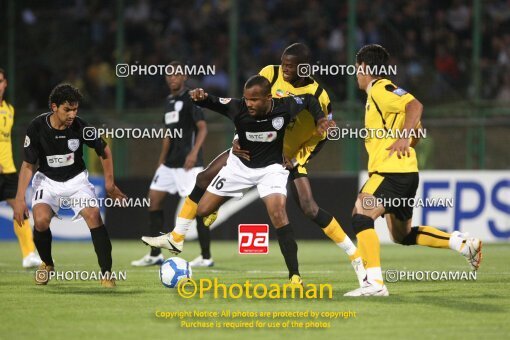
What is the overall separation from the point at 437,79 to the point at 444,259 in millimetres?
5864

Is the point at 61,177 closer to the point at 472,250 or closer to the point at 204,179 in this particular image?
the point at 204,179

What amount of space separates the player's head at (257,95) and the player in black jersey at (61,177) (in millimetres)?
1586

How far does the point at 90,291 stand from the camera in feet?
31.3

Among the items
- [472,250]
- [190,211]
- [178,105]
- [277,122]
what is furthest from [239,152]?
[178,105]

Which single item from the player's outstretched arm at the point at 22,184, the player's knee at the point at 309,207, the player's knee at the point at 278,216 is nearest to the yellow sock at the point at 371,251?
the player's knee at the point at 278,216

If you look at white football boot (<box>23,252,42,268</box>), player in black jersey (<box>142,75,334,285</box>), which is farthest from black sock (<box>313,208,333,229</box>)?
white football boot (<box>23,252,42,268</box>)

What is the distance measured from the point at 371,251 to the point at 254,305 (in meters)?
1.19

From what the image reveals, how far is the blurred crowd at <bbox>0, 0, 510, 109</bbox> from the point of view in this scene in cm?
1906

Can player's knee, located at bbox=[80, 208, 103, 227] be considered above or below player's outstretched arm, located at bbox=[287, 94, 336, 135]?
below

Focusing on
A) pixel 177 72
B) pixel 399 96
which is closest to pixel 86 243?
pixel 177 72

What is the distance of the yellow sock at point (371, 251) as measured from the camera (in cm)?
880

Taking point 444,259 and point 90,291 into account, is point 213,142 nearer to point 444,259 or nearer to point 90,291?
point 444,259

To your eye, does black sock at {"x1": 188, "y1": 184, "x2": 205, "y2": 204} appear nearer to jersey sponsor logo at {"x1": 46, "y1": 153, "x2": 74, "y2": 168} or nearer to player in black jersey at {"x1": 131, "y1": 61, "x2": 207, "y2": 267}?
jersey sponsor logo at {"x1": 46, "y1": 153, "x2": 74, "y2": 168}

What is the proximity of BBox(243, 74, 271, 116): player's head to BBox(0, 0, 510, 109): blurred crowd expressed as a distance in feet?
31.7
